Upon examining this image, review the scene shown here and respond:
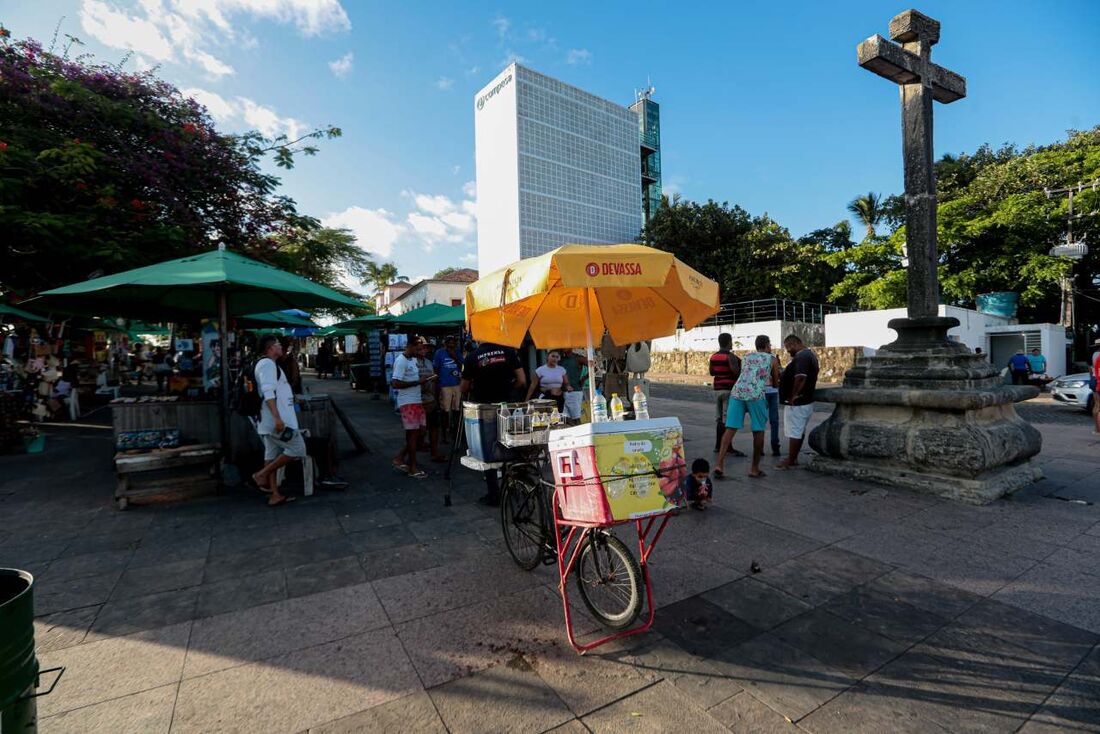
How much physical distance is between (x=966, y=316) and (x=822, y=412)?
44.5ft

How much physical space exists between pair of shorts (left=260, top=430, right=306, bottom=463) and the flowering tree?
5.43 m

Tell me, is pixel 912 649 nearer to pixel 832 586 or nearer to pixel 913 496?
pixel 832 586

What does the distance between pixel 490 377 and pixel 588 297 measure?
195cm

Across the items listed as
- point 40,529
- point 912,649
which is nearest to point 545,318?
point 912,649

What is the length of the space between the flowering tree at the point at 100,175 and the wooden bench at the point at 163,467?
466 cm

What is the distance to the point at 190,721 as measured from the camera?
228 cm

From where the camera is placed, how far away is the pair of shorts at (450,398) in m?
7.68

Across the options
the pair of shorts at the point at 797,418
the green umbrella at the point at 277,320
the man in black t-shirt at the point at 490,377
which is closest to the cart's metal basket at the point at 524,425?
the man in black t-shirt at the point at 490,377

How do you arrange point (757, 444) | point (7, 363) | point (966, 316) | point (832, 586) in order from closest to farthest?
1. point (832, 586)
2. point (757, 444)
3. point (7, 363)
4. point (966, 316)

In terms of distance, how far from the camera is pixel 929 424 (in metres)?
5.43

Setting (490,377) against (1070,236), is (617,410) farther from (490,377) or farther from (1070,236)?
(1070,236)

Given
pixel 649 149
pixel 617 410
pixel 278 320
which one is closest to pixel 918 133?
pixel 617 410

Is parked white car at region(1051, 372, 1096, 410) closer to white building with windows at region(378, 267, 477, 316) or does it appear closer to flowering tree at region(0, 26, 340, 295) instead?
flowering tree at region(0, 26, 340, 295)

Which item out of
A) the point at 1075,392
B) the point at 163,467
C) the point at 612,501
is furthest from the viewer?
the point at 1075,392
